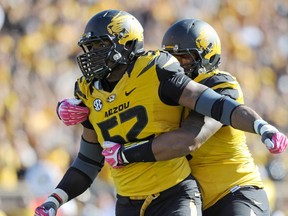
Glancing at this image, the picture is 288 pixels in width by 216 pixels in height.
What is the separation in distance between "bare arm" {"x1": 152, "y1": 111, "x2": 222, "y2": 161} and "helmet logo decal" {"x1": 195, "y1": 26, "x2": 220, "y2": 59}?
75cm

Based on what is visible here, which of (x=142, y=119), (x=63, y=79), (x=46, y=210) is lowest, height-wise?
(x=46, y=210)

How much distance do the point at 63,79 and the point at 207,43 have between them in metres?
5.90

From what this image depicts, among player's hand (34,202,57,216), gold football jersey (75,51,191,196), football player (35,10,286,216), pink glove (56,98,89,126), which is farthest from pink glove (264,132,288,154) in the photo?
player's hand (34,202,57,216)

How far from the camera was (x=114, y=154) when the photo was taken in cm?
488

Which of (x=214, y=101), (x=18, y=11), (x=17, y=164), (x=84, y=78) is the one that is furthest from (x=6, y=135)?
(x=214, y=101)

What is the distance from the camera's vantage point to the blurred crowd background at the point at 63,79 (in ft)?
31.3

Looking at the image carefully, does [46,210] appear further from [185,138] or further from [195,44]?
[195,44]

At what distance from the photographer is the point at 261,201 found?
5.23m

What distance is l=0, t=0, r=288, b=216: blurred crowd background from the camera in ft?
31.3

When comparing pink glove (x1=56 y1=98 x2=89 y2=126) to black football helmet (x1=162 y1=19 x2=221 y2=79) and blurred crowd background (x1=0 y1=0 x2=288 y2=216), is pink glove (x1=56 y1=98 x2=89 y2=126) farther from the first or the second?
blurred crowd background (x1=0 y1=0 x2=288 y2=216)

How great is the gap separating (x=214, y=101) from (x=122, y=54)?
0.70 meters

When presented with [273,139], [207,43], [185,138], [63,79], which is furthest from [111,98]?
[63,79]

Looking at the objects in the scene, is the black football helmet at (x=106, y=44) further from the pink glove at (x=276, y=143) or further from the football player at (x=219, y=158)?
the pink glove at (x=276, y=143)

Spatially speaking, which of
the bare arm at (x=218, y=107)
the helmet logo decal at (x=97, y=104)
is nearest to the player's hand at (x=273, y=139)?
the bare arm at (x=218, y=107)
